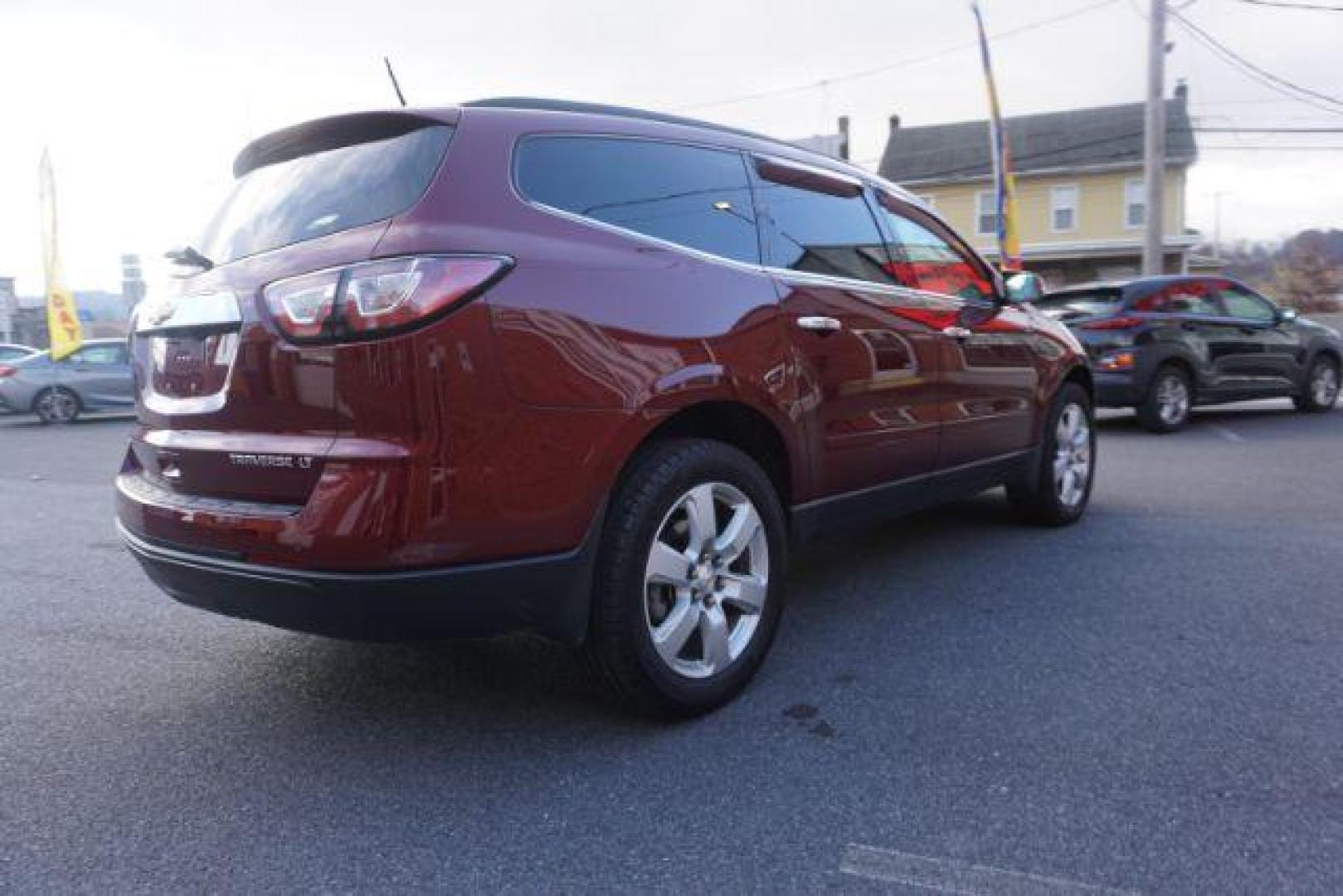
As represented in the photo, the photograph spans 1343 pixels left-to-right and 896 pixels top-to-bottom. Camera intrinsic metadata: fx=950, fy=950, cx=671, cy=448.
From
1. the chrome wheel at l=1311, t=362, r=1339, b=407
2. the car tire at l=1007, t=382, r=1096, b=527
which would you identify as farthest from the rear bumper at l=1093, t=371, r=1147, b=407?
the car tire at l=1007, t=382, r=1096, b=527

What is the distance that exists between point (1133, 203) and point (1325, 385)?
19.1 meters

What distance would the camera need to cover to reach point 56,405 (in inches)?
633

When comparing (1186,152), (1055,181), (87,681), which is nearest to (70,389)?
(87,681)

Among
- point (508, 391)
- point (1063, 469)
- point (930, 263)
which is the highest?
point (930, 263)

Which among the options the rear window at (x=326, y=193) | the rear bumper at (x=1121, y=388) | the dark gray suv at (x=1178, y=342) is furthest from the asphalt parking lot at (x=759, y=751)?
the dark gray suv at (x=1178, y=342)

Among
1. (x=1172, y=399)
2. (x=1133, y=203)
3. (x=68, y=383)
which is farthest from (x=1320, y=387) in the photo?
(x=1133, y=203)

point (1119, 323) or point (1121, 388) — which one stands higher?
point (1119, 323)

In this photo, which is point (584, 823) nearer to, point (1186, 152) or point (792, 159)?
point (792, 159)

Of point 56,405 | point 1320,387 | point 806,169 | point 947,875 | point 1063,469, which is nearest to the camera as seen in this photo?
point 947,875

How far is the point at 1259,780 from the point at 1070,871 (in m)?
0.72

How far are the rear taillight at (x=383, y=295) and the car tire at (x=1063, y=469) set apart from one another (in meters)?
3.56

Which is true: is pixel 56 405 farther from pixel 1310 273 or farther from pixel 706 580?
pixel 1310 273

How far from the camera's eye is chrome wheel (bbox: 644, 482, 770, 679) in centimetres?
271

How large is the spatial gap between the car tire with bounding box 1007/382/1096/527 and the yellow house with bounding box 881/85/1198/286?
23.5 metres
